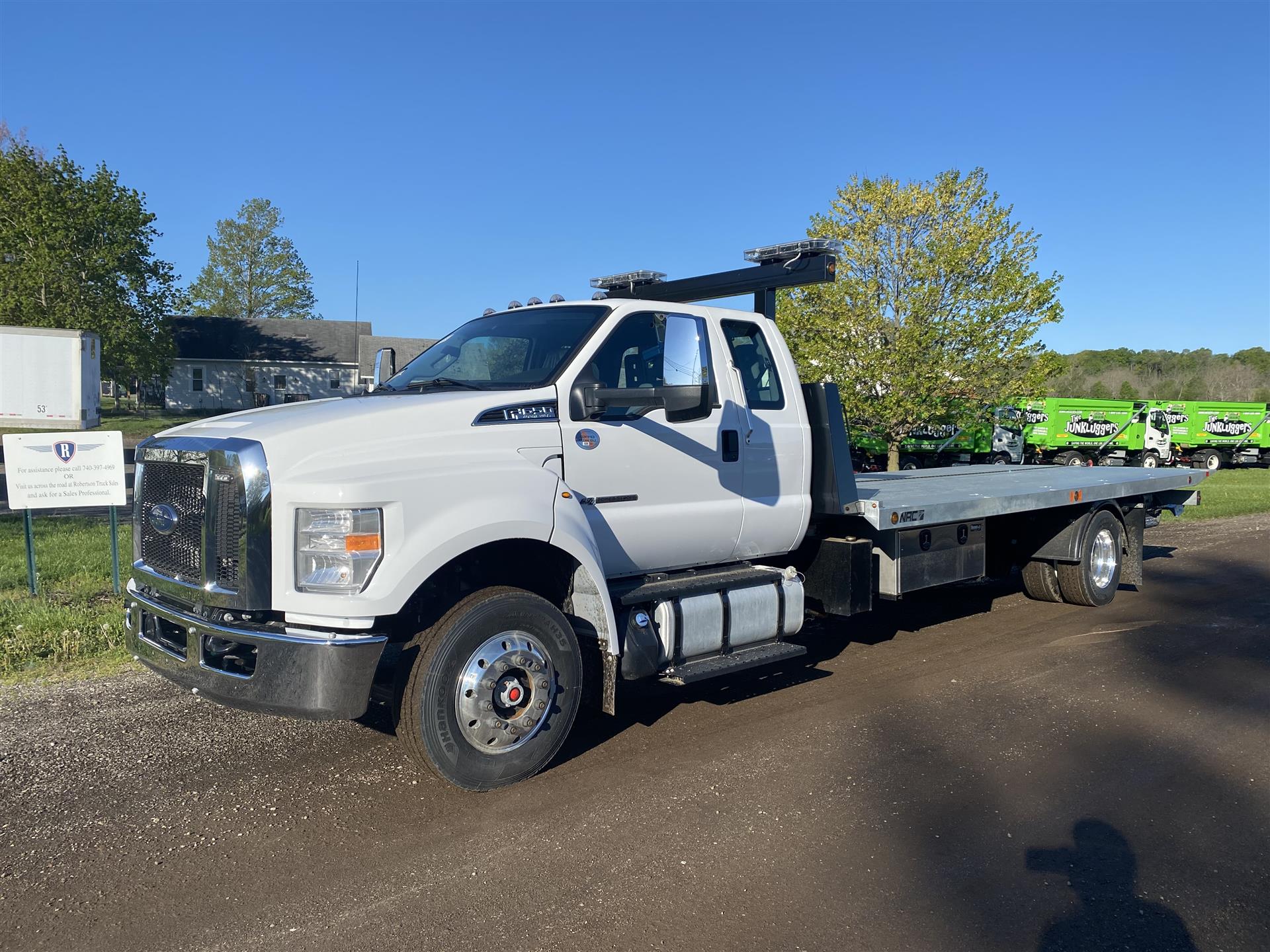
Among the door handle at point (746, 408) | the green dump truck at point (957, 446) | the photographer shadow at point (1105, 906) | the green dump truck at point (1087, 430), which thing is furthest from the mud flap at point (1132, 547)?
the green dump truck at point (1087, 430)

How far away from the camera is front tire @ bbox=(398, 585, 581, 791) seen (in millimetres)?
4383

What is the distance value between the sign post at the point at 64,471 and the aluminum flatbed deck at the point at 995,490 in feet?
19.9

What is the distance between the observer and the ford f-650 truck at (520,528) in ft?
13.7

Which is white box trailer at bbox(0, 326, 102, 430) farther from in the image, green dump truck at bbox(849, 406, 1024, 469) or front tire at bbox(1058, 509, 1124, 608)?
front tire at bbox(1058, 509, 1124, 608)

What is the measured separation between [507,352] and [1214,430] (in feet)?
130

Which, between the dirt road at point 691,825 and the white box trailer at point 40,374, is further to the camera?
the white box trailer at point 40,374

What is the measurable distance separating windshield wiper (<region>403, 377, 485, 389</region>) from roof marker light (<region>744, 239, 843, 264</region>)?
7.87 feet

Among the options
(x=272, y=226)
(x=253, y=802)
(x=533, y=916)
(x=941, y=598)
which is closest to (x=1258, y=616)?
(x=941, y=598)

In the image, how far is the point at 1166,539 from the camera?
14656 millimetres

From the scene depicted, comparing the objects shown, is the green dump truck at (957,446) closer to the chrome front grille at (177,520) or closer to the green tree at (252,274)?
the chrome front grille at (177,520)

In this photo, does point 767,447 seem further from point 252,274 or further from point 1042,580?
point 252,274

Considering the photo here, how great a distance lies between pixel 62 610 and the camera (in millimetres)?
7672

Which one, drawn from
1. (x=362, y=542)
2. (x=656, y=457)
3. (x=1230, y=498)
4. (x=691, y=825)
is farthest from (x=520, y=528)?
(x=1230, y=498)

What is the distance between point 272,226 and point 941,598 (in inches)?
2892
